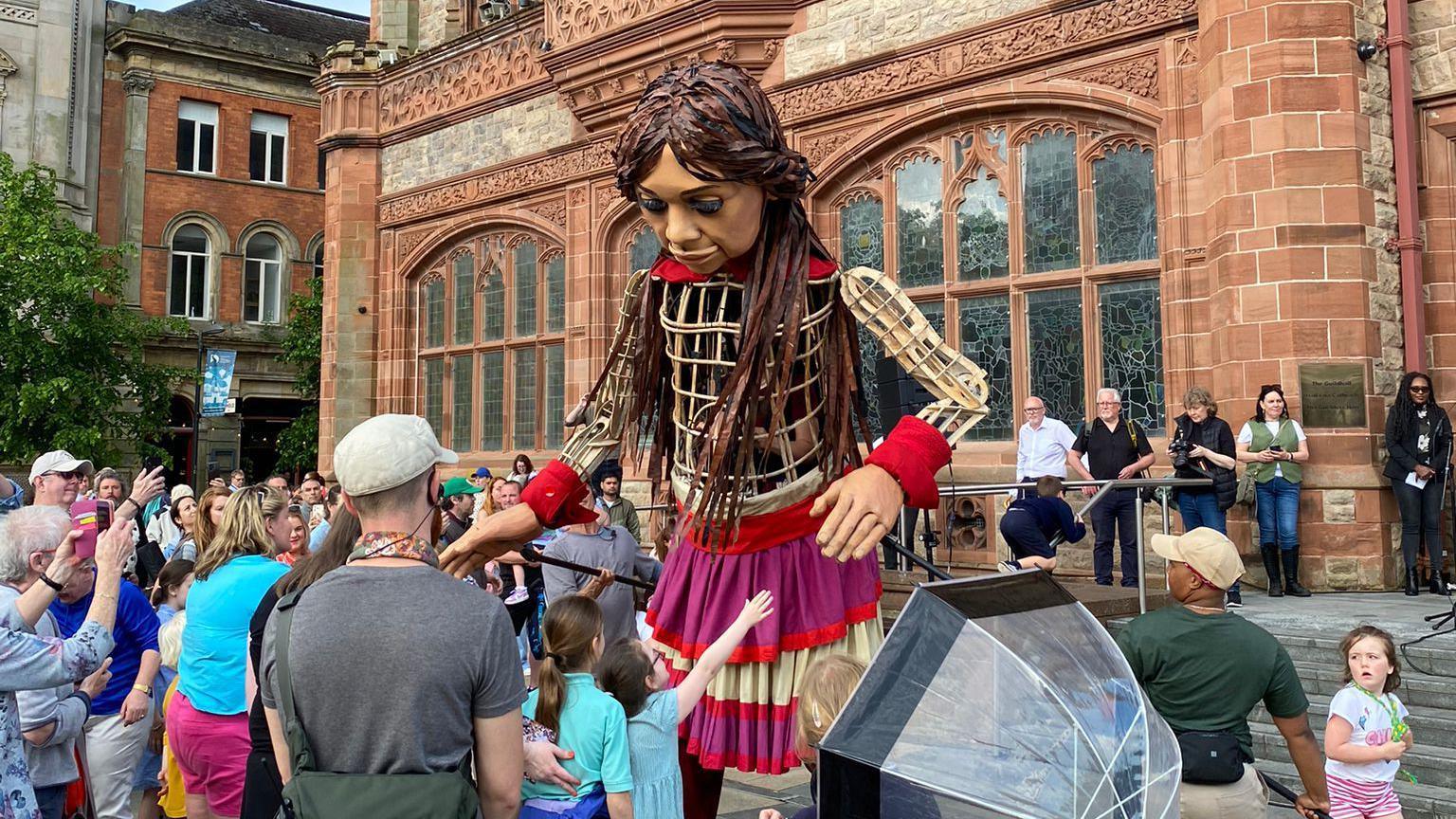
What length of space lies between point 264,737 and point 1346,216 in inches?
313

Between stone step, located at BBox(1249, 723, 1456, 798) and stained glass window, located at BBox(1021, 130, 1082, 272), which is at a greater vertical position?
stained glass window, located at BBox(1021, 130, 1082, 272)

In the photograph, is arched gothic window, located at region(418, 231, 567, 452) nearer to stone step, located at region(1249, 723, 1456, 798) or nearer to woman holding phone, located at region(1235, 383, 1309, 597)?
woman holding phone, located at region(1235, 383, 1309, 597)

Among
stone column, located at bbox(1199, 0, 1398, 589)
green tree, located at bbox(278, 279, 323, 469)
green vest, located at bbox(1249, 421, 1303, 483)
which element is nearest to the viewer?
green vest, located at bbox(1249, 421, 1303, 483)

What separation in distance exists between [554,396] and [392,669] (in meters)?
13.1

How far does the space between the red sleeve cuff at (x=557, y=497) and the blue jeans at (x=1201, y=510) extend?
5.85m

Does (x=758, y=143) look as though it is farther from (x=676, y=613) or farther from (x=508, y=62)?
(x=508, y=62)

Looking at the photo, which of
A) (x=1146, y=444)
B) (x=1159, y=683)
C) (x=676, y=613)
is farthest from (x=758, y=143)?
(x=1146, y=444)

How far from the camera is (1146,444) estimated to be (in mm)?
8594

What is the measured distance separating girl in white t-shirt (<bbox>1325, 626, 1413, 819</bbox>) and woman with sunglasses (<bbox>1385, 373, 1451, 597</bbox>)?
430 centimetres

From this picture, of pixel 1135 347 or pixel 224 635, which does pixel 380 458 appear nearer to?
pixel 224 635

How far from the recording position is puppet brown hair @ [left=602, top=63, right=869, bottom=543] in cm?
280

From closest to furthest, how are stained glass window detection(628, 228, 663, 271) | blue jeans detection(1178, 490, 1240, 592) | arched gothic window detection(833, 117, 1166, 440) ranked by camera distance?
blue jeans detection(1178, 490, 1240, 592)
arched gothic window detection(833, 117, 1166, 440)
stained glass window detection(628, 228, 663, 271)

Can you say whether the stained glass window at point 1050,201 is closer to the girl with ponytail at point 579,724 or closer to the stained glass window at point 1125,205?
the stained glass window at point 1125,205

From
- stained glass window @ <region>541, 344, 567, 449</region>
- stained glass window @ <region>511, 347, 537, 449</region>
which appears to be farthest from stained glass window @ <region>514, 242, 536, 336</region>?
stained glass window @ <region>541, 344, 567, 449</region>
